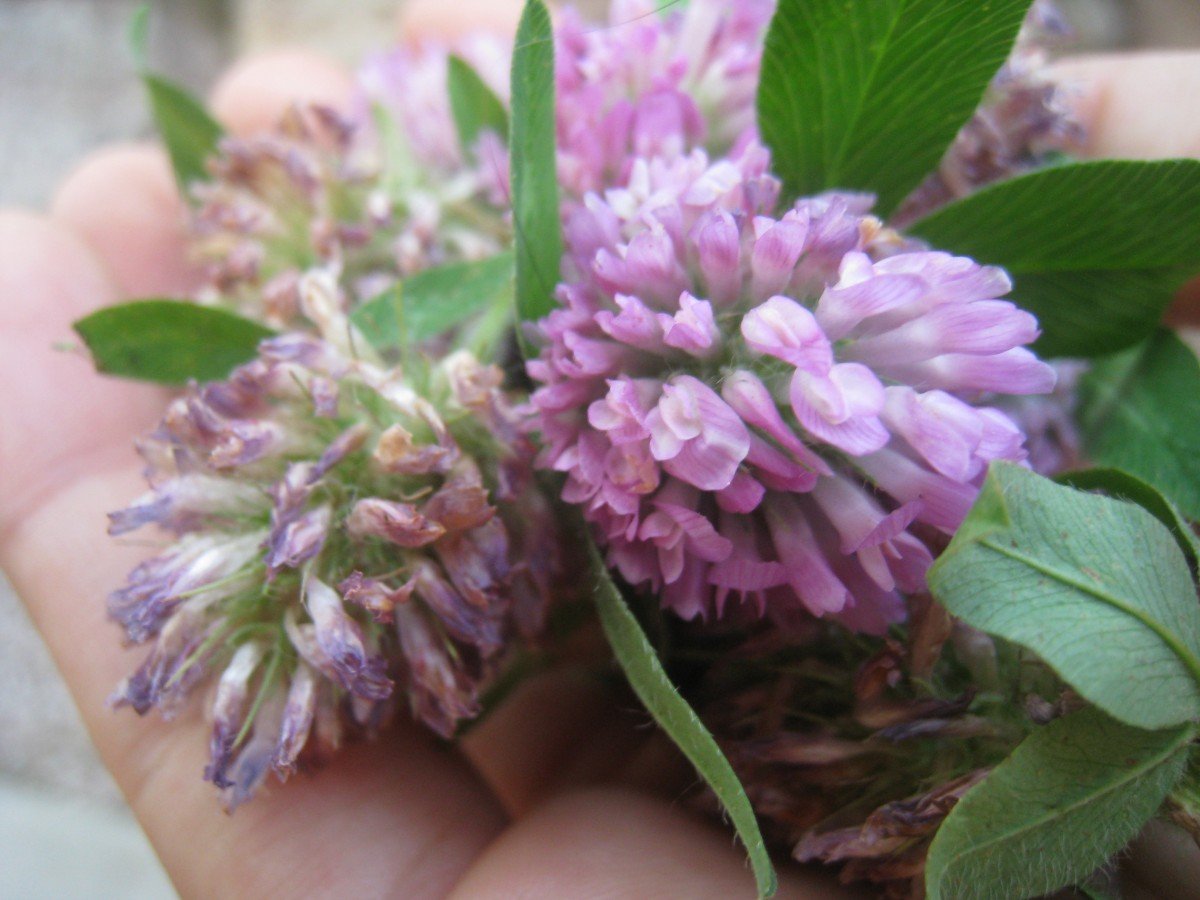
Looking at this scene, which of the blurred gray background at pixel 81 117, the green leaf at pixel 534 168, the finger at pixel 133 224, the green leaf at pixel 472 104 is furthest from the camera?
the blurred gray background at pixel 81 117

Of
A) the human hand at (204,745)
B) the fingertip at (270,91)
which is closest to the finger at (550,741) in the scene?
the human hand at (204,745)

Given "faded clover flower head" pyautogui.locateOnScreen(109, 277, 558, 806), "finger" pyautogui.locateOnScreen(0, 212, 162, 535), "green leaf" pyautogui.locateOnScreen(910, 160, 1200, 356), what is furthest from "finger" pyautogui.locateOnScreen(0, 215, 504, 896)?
"green leaf" pyautogui.locateOnScreen(910, 160, 1200, 356)

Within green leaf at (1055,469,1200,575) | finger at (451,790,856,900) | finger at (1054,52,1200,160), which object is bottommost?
finger at (451,790,856,900)

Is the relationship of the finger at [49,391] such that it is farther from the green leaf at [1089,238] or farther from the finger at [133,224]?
the green leaf at [1089,238]

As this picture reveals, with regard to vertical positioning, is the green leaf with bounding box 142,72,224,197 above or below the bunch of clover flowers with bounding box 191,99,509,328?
above

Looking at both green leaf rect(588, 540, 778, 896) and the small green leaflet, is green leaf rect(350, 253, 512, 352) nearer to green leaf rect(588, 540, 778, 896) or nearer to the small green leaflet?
green leaf rect(588, 540, 778, 896)

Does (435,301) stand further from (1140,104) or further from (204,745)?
(1140,104)

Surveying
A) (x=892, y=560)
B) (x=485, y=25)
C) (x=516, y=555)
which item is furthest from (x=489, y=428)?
(x=485, y=25)
